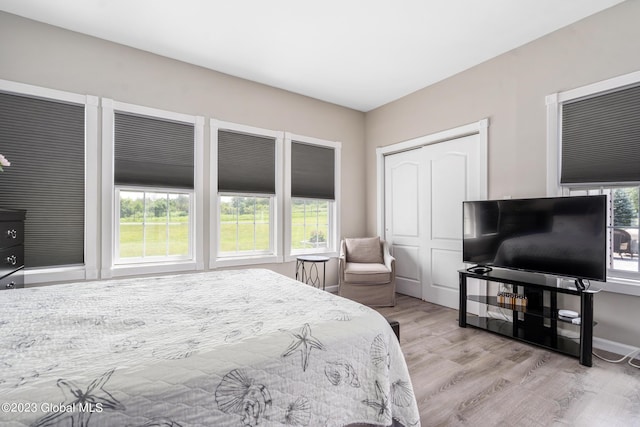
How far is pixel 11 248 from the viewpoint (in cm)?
228

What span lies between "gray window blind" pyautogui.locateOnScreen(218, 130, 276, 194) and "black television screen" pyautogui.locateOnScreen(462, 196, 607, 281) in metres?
2.48

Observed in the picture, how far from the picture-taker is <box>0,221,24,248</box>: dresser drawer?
213cm

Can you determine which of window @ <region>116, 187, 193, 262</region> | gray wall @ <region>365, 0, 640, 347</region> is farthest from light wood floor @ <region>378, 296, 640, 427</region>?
window @ <region>116, 187, 193, 262</region>

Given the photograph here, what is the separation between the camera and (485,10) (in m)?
2.64

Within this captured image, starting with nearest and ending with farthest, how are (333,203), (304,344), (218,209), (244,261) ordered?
(304,344) → (218,209) → (244,261) → (333,203)

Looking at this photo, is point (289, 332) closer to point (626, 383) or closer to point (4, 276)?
point (4, 276)

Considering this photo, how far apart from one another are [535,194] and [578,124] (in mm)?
713

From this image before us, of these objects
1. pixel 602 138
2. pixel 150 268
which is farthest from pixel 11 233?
pixel 602 138

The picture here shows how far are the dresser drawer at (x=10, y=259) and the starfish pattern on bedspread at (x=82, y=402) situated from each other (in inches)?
78.8

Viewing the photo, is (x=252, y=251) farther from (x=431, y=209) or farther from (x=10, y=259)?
(x=431, y=209)

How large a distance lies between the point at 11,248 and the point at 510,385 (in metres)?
3.74

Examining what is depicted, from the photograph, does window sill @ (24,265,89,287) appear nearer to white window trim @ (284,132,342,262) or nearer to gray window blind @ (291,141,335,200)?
white window trim @ (284,132,342,262)

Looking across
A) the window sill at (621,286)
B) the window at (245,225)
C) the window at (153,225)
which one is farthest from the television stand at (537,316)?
the window at (153,225)

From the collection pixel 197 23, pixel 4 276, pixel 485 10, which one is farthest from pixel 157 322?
pixel 485 10
